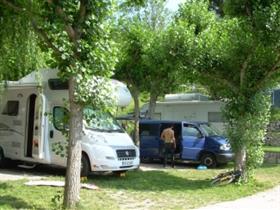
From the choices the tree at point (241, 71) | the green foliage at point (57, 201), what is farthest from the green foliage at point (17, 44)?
the tree at point (241, 71)

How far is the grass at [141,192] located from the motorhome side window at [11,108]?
9.70ft

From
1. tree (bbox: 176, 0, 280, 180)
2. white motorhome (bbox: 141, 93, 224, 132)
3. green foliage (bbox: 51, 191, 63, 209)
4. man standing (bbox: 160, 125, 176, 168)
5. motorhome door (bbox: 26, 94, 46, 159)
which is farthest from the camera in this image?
white motorhome (bbox: 141, 93, 224, 132)

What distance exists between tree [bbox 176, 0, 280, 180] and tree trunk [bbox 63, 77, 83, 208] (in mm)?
6383

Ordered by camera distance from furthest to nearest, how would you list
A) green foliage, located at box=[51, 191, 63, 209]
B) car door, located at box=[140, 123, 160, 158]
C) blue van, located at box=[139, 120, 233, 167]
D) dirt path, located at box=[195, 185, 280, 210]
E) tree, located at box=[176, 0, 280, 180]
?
1. car door, located at box=[140, 123, 160, 158]
2. blue van, located at box=[139, 120, 233, 167]
3. tree, located at box=[176, 0, 280, 180]
4. dirt path, located at box=[195, 185, 280, 210]
5. green foliage, located at box=[51, 191, 63, 209]

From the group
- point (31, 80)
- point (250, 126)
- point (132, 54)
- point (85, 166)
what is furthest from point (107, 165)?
point (132, 54)

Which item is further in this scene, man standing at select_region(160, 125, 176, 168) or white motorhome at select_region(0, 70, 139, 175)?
man standing at select_region(160, 125, 176, 168)

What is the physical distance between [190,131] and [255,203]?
31.3ft

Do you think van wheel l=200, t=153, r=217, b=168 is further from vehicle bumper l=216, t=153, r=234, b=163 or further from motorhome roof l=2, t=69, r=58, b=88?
motorhome roof l=2, t=69, r=58, b=88

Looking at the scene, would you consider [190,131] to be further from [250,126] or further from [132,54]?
[250,126]

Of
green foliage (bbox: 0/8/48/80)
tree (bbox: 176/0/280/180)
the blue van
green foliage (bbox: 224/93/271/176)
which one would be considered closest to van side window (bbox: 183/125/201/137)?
the blue van

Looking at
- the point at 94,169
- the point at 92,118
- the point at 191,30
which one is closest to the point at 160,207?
the point at 92,118

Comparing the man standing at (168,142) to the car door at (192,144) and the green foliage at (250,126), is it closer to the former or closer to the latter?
the car door at (192,144)

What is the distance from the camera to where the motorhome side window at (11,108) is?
17609 millimetres

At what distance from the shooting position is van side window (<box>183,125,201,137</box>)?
2227cm
